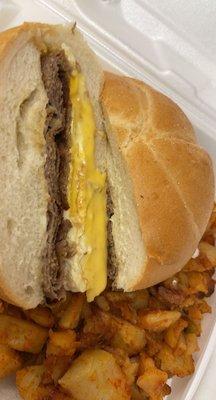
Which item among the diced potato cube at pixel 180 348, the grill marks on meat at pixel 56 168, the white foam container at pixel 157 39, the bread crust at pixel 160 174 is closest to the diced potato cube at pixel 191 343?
the diced potato cube at pixel 180 348

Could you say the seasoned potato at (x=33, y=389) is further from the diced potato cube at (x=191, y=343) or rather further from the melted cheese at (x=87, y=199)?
the diced potato cube at (x=191, y=343)

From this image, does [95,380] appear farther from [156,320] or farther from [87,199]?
[87,199]

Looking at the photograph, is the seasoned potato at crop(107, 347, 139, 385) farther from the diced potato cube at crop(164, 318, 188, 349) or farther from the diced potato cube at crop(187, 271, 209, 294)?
the diced potato cube at crop(187, 271, 209, 294)

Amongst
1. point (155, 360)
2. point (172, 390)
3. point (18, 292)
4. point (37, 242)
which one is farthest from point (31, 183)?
point (172, 390)

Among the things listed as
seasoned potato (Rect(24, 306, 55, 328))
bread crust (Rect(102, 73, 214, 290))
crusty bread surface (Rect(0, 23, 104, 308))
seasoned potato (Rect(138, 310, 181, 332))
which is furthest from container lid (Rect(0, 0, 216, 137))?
seasoned potato (Rect(24, 306, 55, 328))

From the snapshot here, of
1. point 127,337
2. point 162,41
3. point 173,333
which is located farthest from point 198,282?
point 162,41

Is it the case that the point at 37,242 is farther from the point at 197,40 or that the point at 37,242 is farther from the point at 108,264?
the point at 197,40
